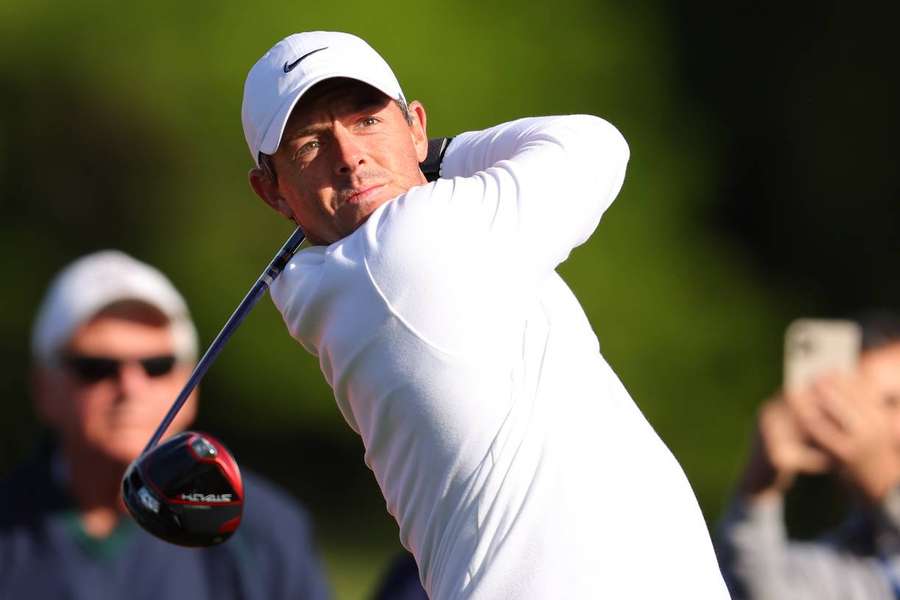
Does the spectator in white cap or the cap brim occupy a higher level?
the cap brim

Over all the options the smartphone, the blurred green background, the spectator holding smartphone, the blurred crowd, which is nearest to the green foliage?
the blurred green background

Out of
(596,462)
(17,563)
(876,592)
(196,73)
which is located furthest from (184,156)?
(596,462)

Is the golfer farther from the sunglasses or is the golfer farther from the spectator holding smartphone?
the sunglasses

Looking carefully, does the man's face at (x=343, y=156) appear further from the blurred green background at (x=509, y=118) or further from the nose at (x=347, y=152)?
the blurred green background at (x=509, y=118)

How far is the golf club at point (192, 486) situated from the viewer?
329 centimetres

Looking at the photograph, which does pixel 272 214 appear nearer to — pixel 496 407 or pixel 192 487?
pixel 192 487

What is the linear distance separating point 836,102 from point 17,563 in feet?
20.3

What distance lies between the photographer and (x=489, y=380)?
9.28ft

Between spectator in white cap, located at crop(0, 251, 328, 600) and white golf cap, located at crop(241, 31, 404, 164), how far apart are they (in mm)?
2004

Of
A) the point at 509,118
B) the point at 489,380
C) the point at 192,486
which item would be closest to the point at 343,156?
the point at 489,380

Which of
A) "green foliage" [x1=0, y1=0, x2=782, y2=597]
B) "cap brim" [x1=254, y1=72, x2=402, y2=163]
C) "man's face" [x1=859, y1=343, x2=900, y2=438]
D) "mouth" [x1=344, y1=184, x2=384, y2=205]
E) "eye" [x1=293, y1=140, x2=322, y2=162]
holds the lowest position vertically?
"green foliage" [x1=0, y1=0, x2=782, y2=597]

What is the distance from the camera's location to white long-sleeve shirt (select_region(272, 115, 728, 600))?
110 inches

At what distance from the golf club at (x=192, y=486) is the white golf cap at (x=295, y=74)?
0.90 ft

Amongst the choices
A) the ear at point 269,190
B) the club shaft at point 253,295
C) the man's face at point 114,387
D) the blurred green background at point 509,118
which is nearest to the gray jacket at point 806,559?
the man's face at point 114,387
